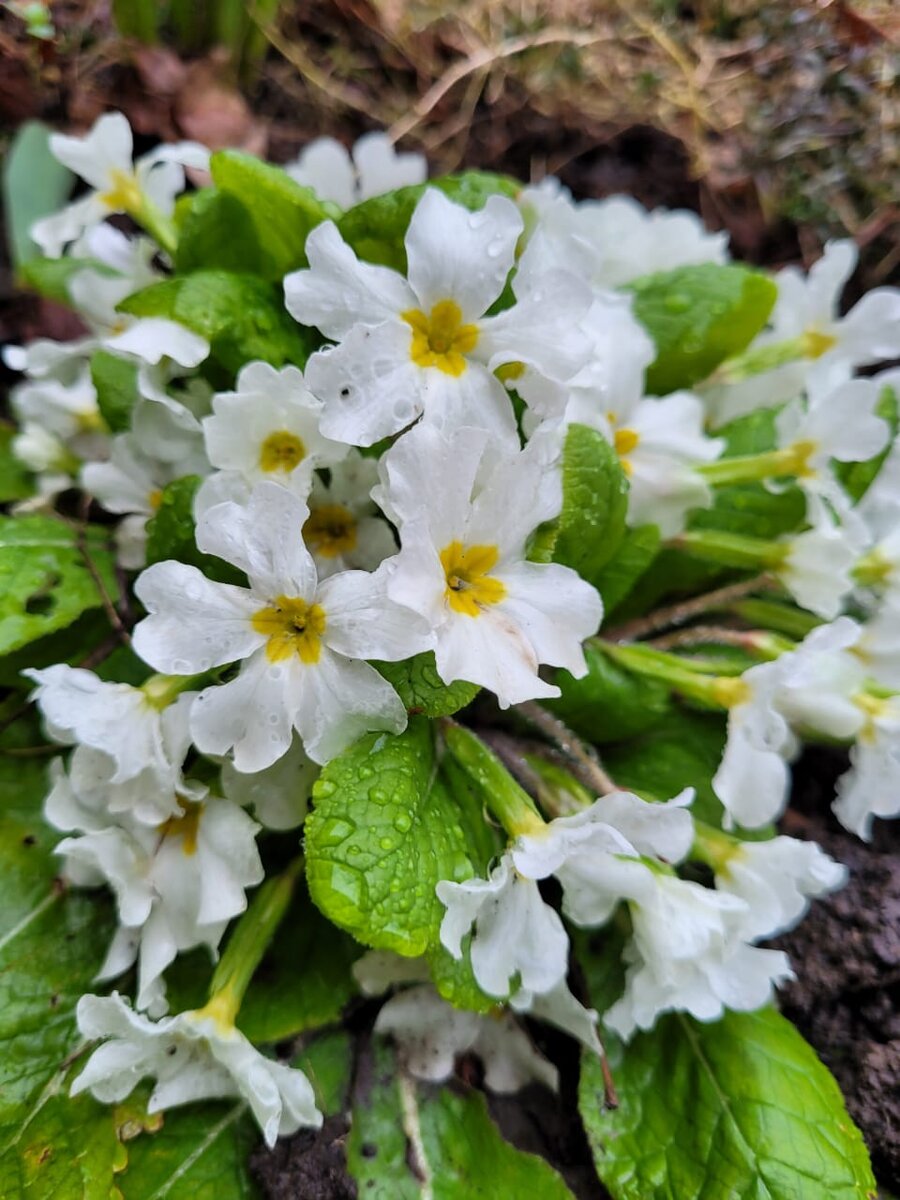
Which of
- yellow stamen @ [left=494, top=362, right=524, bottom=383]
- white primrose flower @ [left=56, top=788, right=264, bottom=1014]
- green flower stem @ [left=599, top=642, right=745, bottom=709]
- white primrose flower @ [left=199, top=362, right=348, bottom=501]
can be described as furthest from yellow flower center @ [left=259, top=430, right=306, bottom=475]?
green flower stem @ [left=599, top=642, right=745, bottom=709]

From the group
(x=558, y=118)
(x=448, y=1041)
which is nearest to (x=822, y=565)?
(x=448, y=1041)

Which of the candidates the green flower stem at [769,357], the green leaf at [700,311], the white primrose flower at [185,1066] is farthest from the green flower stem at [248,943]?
the green flower stem at [769,357]

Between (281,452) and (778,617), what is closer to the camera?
(281,452)

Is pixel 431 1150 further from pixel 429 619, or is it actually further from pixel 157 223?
pixel 157 223

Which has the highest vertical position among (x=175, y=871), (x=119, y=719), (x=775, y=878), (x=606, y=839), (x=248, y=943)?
(x=606, y=839)

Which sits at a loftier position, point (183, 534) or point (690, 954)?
point (183, 534)
